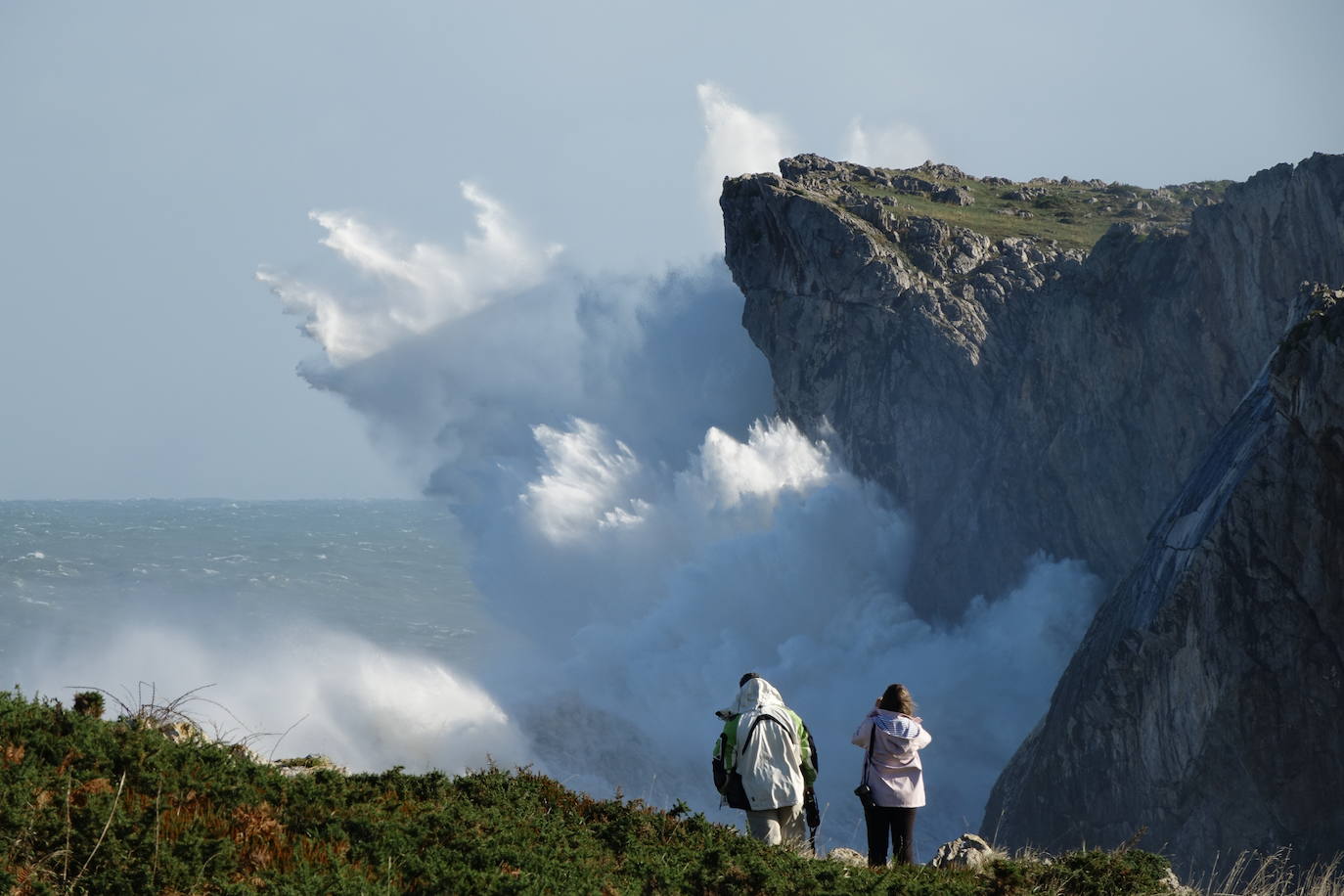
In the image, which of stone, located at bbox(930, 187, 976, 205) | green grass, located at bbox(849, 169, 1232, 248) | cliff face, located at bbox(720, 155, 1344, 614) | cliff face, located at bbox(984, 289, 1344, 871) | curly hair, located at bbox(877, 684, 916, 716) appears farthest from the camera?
stone, located at bbox(930, 187, 976, 205)

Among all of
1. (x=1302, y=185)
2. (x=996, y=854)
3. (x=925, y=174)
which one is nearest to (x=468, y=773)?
(x=996, y=854)

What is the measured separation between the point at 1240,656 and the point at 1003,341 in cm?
2342

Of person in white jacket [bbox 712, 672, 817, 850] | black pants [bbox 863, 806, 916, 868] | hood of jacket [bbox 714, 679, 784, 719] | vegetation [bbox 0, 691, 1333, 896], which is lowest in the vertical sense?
vegetation [bbox 0, 691, 1333, 896]

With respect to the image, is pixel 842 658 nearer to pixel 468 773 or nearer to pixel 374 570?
pixel 468 773

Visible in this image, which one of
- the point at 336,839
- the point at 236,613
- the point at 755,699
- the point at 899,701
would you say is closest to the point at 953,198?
the point at 236,613

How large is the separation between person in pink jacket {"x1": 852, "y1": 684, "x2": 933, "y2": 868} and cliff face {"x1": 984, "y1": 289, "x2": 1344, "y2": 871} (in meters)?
12.6

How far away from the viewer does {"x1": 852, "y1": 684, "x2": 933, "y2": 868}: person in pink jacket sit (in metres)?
9.03

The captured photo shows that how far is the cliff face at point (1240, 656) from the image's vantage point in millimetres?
18938

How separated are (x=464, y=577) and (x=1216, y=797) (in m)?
66.3

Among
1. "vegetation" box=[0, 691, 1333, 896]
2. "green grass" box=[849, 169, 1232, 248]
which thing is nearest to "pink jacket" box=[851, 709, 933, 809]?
"vegetation" box=[0, 691, 1333, 896]

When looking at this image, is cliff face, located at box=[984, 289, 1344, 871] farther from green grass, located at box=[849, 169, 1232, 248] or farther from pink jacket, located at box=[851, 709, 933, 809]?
green grass, located at box=[849, 169, 1232, 248]

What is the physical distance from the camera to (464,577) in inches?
3241

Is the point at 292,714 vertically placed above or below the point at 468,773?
above

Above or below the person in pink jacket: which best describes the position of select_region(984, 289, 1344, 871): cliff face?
above
